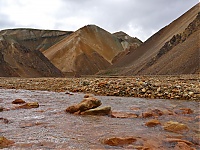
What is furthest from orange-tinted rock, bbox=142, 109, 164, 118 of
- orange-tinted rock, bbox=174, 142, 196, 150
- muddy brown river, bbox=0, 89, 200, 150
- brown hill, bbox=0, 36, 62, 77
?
brown hill, bbox=0, 36, 62, 77

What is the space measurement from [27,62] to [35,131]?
51.6 meters

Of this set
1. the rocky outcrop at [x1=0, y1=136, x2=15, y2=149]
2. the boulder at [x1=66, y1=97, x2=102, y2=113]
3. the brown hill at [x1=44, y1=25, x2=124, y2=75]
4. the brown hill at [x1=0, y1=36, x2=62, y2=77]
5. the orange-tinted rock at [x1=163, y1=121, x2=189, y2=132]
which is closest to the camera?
the rocky outcrop at [x1=0, y1=136, x2=15, y2=149]

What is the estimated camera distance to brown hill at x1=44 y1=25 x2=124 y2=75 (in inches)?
3457

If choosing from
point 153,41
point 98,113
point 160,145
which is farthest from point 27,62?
point 160,145

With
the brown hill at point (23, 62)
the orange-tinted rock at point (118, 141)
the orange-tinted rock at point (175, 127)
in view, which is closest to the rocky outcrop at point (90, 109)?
the orange-tinted rock at point (175, 127)

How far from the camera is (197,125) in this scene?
21.6ft

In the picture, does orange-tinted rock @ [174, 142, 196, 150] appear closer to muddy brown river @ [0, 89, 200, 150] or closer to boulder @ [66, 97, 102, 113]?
muddy brown river @ [0, 89, 200, 150]

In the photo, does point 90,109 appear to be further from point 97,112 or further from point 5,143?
point 5,143

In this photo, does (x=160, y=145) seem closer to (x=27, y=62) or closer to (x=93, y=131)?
(x=93, y=131)

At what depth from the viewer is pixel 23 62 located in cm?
5403

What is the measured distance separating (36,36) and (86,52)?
120ft

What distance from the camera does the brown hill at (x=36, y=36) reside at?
115m

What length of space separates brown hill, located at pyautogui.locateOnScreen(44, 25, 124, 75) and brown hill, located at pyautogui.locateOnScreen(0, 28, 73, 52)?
1442cm

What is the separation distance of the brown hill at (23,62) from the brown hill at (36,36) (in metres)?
55.3
